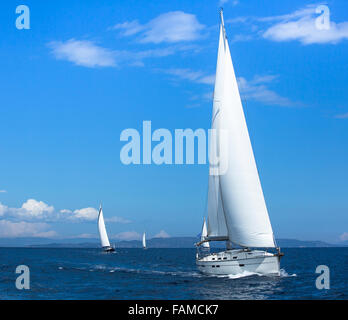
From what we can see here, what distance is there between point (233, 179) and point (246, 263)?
9.59 metres

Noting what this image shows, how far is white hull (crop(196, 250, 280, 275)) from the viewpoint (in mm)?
49250

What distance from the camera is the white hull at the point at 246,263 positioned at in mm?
49250

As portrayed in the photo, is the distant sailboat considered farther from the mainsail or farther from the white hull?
the white hull

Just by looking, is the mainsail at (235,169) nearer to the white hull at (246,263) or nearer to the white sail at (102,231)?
the white hull at (246,263)

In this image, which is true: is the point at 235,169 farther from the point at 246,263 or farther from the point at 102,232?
the point at 102,232

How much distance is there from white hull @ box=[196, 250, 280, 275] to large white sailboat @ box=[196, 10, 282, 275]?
0.11m

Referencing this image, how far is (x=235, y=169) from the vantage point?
52.9m

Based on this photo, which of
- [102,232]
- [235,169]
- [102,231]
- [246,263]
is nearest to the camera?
[246,263]

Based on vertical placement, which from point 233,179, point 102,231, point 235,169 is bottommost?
point 102,231

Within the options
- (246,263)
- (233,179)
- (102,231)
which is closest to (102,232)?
(102,231)

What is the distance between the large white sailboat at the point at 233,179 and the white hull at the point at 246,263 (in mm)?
115

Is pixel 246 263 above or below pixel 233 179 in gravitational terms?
below
